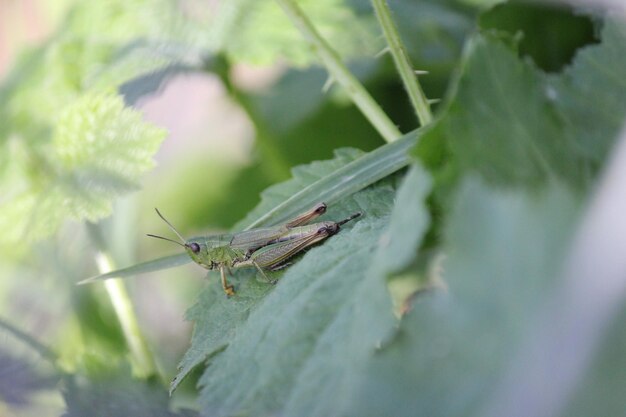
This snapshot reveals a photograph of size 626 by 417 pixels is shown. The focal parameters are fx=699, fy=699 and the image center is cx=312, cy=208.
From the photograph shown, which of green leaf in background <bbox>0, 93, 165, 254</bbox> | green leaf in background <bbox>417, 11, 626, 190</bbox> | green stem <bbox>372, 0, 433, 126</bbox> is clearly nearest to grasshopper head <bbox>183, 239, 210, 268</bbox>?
green leaf in background <bbox>0, 93, 165, 254</bbox>

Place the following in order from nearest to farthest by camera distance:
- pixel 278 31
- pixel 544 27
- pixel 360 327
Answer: pixel 360 327 < pixel 544 27 < pixel 278 31

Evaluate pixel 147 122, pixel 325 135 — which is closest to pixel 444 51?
pixel 325 135

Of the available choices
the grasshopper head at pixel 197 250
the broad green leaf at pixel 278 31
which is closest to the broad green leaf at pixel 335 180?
the grasshopper head at pixel 197 250

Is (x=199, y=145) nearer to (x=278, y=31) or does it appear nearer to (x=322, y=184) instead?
(x=278, y=31)

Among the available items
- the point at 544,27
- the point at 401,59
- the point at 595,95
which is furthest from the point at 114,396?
the point at 544,27

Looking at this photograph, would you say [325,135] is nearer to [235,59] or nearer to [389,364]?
[235,59]

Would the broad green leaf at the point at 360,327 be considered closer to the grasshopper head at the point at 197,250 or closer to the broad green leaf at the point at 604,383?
the broad green leaf at the point at 604,383
